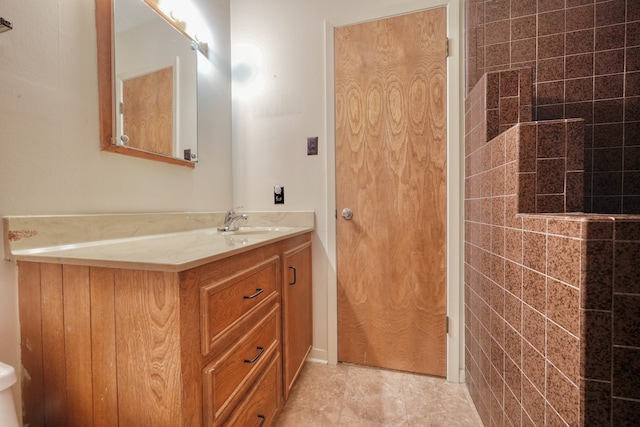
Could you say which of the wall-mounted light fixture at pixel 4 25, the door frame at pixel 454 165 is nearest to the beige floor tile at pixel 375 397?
the door frame at pixel 454 165

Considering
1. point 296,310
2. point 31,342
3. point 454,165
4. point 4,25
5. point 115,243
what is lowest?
point 296,310

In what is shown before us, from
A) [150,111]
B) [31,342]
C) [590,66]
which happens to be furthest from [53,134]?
[590,66]

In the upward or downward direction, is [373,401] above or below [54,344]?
below

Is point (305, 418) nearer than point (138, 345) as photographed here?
No

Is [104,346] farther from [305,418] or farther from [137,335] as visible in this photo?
[305,418]

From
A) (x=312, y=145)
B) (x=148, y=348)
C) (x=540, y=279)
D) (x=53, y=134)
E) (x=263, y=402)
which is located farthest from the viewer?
(x=312, y=145)

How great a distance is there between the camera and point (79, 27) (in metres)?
0.95

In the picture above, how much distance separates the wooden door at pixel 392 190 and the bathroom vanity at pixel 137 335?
0.83 meters

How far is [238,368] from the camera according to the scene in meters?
0.82

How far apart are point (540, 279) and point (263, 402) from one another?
1028 millimetres

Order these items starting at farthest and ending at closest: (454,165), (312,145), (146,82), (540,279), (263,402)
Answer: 1. (312,145)
2. (454,165)
3. (146,82)
4. (263,402)
5. (540,279)

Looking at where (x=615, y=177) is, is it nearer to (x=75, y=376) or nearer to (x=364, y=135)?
(x=364, y=135)

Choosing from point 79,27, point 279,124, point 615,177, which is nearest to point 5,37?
point 79,27

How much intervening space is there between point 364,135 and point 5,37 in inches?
57.0
